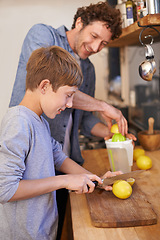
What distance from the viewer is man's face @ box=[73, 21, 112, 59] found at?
1370 millimetres

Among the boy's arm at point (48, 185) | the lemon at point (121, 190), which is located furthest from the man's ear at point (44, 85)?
the lemon at point (121, 190)

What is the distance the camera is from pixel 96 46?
139cm

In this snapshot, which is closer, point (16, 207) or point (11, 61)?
point (16, 207)

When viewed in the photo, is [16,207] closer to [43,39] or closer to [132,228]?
[132,228]

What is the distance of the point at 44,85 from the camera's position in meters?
0.94

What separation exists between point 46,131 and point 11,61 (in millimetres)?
1970

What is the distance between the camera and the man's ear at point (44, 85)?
36.6 inches

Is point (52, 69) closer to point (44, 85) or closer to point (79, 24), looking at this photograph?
point (44, 85)

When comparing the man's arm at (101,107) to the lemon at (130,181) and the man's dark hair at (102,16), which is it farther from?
the man's dark hair at (102,16)

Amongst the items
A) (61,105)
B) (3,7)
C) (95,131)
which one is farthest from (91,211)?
(3,7)

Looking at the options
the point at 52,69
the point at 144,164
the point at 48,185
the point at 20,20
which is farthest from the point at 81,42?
the point at 20,20

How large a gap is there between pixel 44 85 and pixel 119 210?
0.50 metres

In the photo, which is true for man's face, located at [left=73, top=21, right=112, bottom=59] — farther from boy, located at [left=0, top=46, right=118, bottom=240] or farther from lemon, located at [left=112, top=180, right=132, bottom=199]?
lemon, located at [left=112, top=180, right=132, bottom=199]

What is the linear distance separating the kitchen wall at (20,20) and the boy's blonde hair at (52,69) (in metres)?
1.87
